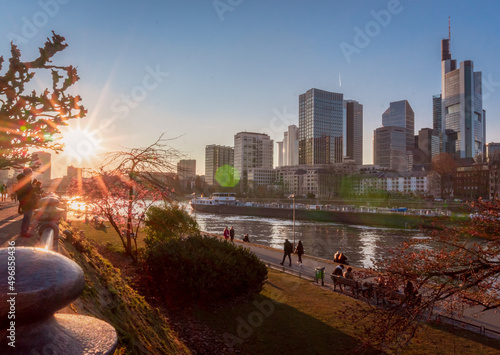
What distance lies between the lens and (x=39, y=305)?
1219 mm

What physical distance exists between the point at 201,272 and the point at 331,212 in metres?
66.1

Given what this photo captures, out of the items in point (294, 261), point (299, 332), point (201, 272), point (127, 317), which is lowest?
point (294, 261)

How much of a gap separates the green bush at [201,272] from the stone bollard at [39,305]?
8.90m

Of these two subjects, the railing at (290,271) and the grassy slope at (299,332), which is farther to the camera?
the railing at (290,271)

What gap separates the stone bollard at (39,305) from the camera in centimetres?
117

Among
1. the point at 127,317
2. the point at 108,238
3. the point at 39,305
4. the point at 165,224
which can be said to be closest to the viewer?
the point at 39,305

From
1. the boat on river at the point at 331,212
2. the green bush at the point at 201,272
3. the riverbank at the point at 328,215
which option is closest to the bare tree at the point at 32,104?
the green bush at the point at 201,272

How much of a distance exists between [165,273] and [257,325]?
10.8 ft

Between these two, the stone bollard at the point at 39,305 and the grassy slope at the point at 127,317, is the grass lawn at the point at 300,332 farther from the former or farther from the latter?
the stone bollard at the point at 39,305

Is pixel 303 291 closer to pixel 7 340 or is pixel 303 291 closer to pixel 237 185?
pixel 7 340

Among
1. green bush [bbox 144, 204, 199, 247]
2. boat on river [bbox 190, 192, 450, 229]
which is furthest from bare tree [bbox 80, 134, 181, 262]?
boat on river [bbox 190, 192, 450, 229]

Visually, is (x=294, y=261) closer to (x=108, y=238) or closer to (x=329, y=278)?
→ (x=329, y=278)

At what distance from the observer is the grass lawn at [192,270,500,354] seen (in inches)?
315

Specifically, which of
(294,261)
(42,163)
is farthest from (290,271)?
(42,163)
